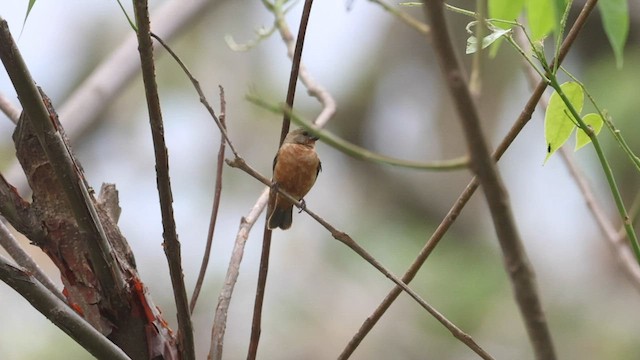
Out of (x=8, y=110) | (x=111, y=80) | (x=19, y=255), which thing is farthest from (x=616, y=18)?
(x=111, y=80)

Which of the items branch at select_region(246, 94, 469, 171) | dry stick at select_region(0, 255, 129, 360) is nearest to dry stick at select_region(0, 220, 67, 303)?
dry stick at select_region(0, 255, 129, 360)

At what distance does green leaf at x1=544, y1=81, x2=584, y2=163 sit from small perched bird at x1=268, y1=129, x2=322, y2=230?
1038 millimetres

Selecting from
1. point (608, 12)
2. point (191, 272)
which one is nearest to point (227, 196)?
point (191, 272)

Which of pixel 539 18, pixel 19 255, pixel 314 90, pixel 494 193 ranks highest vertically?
pixel 314 90

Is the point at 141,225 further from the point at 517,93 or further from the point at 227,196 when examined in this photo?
the point at 517,93

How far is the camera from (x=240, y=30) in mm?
3986

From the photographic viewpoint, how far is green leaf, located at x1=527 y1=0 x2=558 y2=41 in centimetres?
70

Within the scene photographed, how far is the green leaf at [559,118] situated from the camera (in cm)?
75

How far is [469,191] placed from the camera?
0.84m

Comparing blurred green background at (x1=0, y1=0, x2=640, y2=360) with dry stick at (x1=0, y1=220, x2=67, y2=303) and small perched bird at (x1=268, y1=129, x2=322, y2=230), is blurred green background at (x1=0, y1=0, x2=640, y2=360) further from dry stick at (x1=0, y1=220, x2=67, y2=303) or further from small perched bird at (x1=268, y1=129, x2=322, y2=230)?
dry stick at (x1=0, y1=220, x2=67, y2=303)

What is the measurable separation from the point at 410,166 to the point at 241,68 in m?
3.60

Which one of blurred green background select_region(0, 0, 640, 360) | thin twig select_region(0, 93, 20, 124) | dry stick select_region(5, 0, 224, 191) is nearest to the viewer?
thin twig select_region(0, 93, 20, 124)

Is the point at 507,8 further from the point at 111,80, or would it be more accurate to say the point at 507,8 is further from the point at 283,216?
the point at 111,80

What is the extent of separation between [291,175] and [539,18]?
115cm
